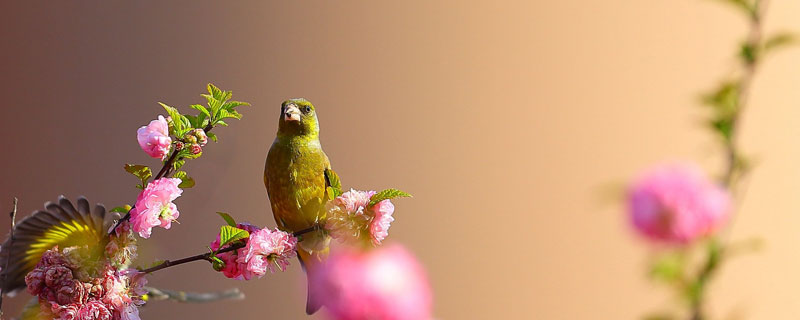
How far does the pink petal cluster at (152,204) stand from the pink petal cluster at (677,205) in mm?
567

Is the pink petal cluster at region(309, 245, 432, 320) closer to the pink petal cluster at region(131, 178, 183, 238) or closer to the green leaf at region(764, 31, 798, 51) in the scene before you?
the green leaf at region(764, 31, 798, 51)

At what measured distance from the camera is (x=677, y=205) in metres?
0.22

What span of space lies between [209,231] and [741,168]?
157cm

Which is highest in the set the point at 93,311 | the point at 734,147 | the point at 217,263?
the point at 734,147

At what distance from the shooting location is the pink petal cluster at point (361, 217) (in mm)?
705

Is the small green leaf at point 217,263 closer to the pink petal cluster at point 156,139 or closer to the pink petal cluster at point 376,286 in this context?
the pink petal cluster at point 156,139

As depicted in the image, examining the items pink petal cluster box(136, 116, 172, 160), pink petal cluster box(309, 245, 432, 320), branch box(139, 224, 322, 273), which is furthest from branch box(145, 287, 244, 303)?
pink petal cluster box(309, 245, 432, 320)

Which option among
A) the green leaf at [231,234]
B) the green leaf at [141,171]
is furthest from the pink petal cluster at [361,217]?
the green leaf at [141,171]

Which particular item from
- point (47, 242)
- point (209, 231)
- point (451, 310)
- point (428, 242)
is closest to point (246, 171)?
point (209, 231)

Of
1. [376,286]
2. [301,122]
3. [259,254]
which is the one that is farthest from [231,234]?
[376,286]

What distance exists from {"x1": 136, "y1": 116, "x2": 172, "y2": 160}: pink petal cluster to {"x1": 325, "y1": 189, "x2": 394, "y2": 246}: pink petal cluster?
0.62 ft

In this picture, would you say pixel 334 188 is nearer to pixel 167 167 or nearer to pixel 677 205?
pixel 167 167

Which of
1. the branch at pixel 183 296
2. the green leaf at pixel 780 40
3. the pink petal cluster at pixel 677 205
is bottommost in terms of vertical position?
the branch at pixel 183 296

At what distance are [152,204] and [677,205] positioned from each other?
59 cm
